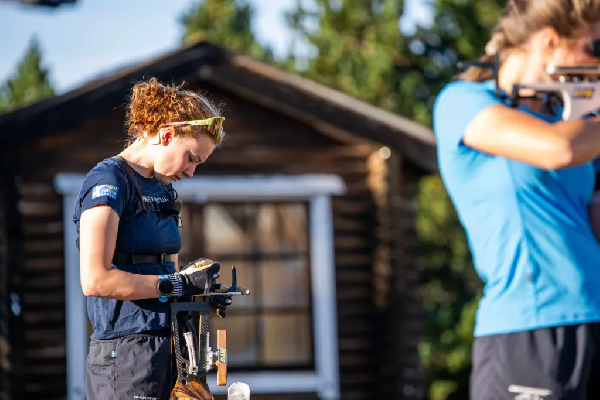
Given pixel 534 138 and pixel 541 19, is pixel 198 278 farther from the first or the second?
pixel 541 19

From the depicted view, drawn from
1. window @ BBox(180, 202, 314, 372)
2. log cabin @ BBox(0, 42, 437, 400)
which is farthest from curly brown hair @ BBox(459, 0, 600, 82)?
window @ BBox(180, 202, 314, 372)

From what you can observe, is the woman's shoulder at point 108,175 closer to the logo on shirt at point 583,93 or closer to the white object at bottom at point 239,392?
the white object at bottom at point 239,392

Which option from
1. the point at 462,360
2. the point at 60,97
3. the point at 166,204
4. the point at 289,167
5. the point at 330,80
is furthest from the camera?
the point at 330,80

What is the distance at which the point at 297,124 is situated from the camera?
8.60 m

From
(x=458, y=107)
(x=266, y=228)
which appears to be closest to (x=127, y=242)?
(x=458, y=107)

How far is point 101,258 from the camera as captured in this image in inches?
94.3

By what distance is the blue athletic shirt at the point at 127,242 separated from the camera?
2.48 m

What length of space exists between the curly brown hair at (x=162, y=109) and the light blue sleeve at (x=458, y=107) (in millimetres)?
731

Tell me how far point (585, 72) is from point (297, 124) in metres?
6.24

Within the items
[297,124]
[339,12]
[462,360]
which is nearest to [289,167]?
[297,124]

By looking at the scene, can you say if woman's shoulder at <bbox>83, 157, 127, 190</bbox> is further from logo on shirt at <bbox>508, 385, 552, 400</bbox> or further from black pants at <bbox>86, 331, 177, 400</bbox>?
logo on shirt at <bbox>508, 385, 552, 400</bbox>

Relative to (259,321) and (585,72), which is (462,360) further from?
(585,72)

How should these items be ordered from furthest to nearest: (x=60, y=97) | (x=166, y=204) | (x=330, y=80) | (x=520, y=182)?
(x=330, y=80) → (x=60, y=97) → (x=166, y=204) → (x=520, y=182)

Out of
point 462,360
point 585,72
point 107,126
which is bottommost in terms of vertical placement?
point 462,360
